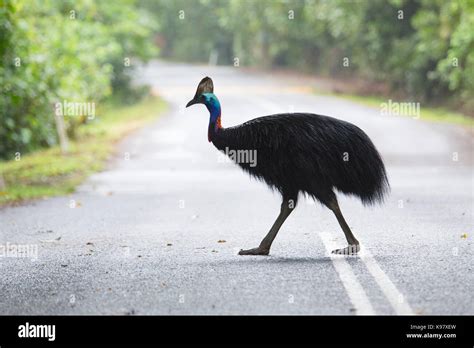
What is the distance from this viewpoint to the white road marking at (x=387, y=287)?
6.86 m

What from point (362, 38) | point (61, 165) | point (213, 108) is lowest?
point (61, 165)

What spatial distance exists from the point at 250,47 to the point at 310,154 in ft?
185

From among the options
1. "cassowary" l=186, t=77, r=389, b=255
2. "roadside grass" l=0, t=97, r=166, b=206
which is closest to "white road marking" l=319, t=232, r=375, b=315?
"cassowary" l=186, t=77, r=389, b=255

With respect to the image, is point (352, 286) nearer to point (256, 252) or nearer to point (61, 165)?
point (256, 252)

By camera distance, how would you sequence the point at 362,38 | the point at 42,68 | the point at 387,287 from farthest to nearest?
the point at 362,38
the point at 42,68
the point at 387,287

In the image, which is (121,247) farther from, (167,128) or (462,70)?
(462,70)

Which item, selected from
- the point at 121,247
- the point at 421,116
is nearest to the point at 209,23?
the point at 421,116

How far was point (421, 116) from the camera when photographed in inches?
1203

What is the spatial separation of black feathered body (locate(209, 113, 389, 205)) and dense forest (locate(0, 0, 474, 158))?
7124 mm

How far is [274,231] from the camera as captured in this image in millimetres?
9141

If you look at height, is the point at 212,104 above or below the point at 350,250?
above

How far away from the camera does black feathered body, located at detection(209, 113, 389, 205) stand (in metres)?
8.70

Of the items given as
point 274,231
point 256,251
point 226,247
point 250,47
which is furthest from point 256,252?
point 250,47
